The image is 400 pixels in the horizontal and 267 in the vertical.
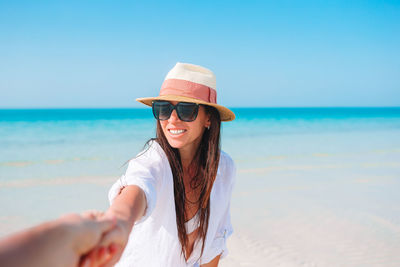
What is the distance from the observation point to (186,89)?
2318 millimetres

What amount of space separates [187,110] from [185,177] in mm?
550

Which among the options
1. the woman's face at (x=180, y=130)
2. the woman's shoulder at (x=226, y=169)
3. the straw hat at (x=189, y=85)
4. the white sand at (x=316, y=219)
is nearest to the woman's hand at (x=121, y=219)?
the woman's face at (x=180, y=130)

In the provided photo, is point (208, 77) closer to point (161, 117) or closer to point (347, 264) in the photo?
point (161, 117)

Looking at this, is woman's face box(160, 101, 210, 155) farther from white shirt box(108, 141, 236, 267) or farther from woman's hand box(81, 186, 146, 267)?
woman's hand box(81, 186, 146, 267)

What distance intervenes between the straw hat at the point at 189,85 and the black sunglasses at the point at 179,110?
0.05 meters

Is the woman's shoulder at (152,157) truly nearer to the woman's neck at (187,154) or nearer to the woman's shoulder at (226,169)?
the woman's neck at (187,154)

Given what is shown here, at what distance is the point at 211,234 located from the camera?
7.82 feet

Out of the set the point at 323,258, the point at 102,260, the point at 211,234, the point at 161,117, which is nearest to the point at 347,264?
the point at 323,258

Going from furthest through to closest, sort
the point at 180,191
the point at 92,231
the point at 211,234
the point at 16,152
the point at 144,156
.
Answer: the point at 16,152 → the point at 211,234 → the point at 180,191 → the point at 144,156 → the point at 92,231

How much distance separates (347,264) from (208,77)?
3507mm

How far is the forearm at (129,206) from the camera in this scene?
1.03m

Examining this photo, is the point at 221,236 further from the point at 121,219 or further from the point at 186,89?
the point at 121,219

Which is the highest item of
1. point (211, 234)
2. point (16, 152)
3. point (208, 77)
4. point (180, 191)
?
point (208, 77)

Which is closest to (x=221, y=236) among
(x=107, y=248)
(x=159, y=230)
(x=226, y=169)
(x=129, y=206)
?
(x=226, y=169)
